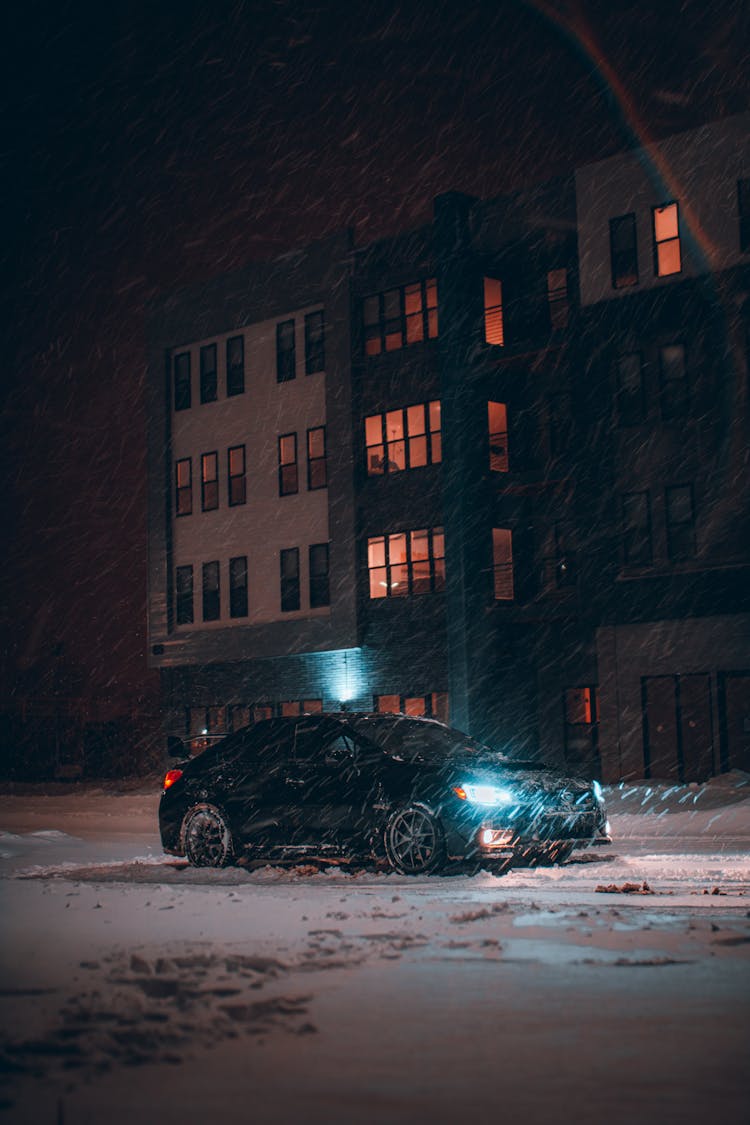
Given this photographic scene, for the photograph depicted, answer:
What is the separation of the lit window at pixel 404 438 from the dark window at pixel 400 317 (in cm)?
206

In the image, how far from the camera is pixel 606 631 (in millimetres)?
35625

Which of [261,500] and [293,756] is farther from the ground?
[261,500]

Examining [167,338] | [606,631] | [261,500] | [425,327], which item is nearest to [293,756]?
[606,631]

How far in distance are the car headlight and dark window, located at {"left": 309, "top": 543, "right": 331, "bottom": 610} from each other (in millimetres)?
31582

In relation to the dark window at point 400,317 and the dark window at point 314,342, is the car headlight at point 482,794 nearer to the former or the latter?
the dark window at point 400,317

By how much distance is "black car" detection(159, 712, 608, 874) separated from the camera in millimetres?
13133

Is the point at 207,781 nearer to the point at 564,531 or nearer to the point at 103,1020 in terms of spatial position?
the point at 103,1020

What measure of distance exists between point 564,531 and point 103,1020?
3417 cm

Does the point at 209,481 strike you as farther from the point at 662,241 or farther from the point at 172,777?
the point at 172,777

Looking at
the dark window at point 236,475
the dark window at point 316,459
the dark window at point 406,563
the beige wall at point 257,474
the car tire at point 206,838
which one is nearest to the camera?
the car tire at point 206,838

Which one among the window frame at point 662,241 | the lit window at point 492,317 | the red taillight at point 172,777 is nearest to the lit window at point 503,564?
the lit window at point 492,317

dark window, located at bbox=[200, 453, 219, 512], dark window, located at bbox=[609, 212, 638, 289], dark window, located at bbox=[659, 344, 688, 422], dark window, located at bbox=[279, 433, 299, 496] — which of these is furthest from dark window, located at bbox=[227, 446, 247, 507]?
dark window, located at bbox=[659, 344, 688, 422]

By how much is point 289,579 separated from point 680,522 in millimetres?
15554

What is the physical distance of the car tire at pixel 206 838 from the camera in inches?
571
